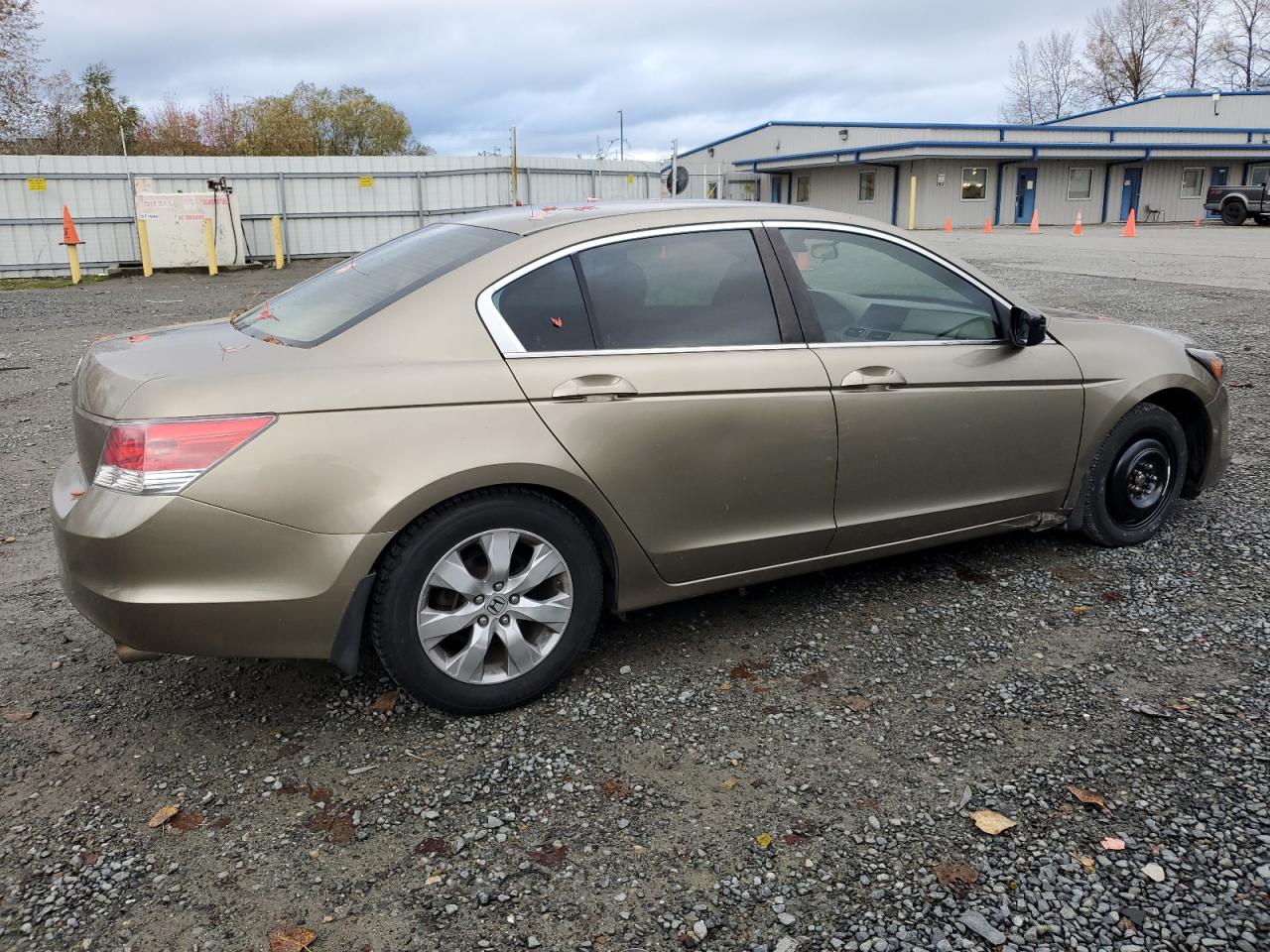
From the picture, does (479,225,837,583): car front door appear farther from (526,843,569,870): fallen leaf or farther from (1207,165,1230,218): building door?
(1207,165,1230,218): building door

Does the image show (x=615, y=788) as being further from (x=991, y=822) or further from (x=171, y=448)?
(x=171, y=448)

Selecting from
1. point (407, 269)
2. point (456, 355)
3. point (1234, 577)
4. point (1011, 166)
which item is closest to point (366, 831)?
point (456, 355)

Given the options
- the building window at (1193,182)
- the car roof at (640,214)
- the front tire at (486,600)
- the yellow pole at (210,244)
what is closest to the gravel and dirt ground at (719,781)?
the front tire at (486,600)

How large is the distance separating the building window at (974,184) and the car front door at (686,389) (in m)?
41.3

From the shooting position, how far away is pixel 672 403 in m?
3.38

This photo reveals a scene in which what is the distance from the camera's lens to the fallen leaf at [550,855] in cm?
257

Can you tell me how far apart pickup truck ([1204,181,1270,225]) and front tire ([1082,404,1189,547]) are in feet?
114

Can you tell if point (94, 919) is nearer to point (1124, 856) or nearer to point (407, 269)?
point (407, 269)

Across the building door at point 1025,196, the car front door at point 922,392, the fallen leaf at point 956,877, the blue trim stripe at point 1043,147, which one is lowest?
the fallen leaf at point 956,877

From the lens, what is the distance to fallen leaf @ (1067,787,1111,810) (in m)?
2.76

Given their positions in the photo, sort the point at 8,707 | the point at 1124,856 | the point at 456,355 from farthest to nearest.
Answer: the point at 8,707 < the point at 456,355 < the point at 1124,856

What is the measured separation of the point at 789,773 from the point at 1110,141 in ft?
154

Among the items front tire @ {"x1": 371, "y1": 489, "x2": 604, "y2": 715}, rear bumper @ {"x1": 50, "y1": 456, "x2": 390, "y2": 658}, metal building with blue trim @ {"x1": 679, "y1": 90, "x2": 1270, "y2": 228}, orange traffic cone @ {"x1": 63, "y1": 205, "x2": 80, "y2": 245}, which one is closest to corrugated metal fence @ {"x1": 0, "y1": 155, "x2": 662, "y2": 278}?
orange traffic cone @ {"x1": 63, "y1": 205, "x2": 80, "y2": 245}

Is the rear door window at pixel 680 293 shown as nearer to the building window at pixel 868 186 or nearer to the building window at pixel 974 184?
the building window at pixel 974 184
